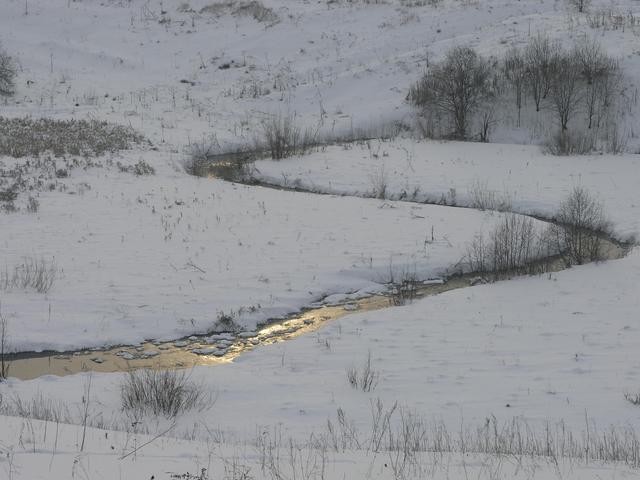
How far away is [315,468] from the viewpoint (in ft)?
14.9

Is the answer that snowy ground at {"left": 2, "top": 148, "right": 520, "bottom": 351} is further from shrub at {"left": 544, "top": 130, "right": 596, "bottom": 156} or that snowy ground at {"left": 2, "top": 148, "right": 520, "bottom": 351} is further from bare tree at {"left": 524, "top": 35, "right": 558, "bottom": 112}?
bare tree at {"left": 524, "top": 35, "right": 558, "bottom": 112}

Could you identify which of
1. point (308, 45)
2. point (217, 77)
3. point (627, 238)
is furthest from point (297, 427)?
point (308, 45)

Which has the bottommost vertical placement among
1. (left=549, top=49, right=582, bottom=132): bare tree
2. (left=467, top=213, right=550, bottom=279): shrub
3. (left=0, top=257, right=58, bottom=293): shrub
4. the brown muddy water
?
the brown muddy water

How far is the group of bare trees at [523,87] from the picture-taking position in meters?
22.4

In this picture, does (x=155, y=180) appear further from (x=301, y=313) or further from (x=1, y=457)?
(x=1, y=457)

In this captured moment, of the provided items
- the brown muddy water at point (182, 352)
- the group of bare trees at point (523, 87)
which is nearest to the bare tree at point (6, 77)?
the group of bare trees at point (523, 87)

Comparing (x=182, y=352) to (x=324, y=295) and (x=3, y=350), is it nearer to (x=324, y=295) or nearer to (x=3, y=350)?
(x=3, y=350)

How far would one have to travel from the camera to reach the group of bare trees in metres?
22.4

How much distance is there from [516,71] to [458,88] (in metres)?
2.89

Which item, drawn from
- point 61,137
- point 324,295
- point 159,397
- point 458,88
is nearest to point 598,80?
point 458,88

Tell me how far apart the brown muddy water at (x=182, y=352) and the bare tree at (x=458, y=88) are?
557 inches

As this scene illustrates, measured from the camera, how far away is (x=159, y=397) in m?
6.73

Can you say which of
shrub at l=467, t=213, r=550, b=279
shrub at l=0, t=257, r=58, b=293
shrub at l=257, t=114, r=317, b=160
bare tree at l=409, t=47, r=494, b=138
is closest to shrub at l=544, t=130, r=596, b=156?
bare tree at l=409, t=47, r=494, b=138

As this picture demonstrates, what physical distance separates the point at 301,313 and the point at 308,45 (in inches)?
1026
